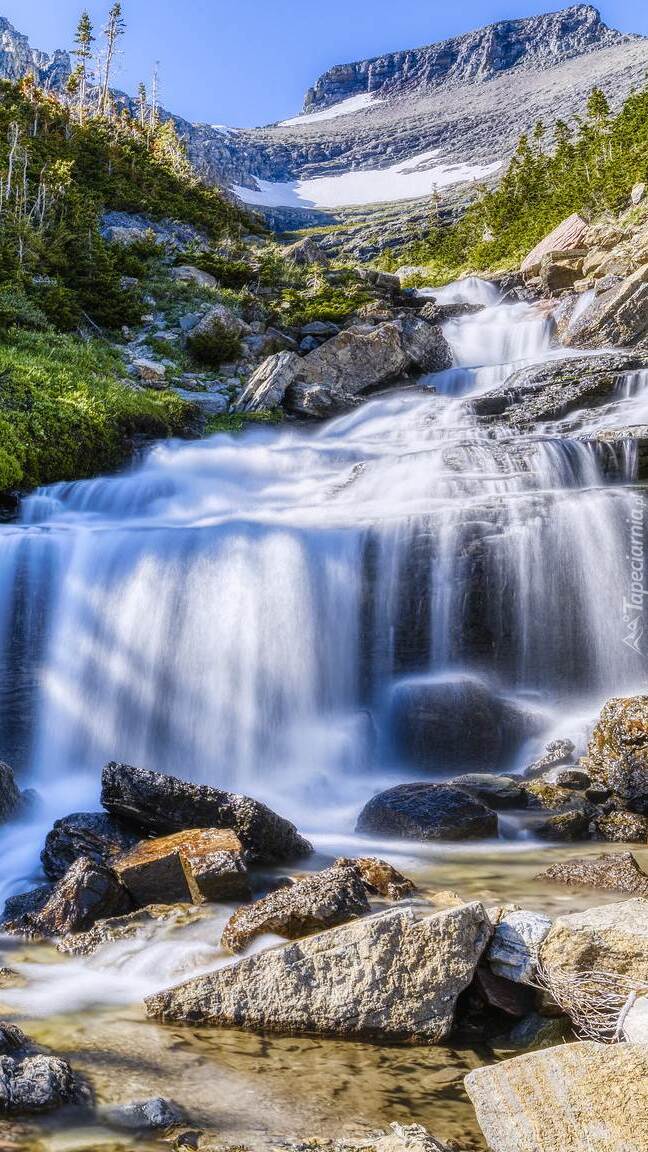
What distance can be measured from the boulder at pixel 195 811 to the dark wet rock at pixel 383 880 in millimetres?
935

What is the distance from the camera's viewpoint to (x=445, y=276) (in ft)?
147

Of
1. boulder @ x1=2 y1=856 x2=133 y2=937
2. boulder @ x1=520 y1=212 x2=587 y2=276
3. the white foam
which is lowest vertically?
boulder @ x1=2 y1=856 x2=133 y2=937

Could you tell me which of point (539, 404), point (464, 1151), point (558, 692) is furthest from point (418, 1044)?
point (539, 404)

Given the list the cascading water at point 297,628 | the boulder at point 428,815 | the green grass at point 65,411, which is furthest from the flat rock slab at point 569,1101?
the green grass at point 65,411

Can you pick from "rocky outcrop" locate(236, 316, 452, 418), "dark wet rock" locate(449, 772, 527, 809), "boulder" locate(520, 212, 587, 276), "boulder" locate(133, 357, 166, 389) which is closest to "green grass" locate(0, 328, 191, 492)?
"boulder" locate(133, 357, 166, 389)

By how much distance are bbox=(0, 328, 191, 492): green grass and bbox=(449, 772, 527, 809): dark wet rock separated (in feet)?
29.7

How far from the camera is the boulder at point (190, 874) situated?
549 centimetres

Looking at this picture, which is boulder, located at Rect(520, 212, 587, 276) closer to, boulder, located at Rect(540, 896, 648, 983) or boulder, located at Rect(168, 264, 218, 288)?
boulder, located at Rect(168, 264, 218, 288)

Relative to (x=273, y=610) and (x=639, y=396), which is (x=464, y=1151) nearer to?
(x=273, y=610)

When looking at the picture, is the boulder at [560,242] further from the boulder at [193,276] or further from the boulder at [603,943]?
the boulder at [603,943]

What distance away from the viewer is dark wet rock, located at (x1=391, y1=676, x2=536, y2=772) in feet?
30.8

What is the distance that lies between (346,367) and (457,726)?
48.4 ft

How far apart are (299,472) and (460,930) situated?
13.6 metres

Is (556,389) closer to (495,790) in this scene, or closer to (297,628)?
(297,628)
